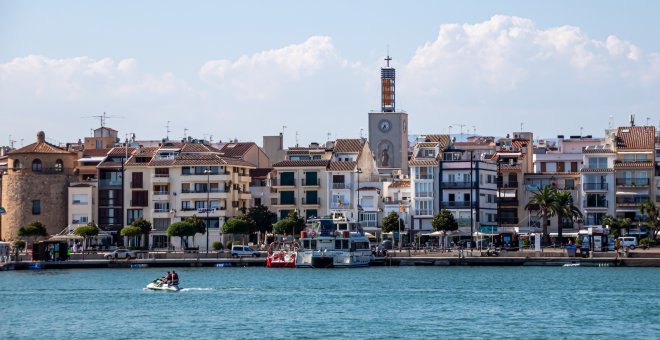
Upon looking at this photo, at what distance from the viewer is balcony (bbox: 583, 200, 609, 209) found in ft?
442

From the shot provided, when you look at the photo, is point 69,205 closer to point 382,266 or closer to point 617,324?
point 382,266

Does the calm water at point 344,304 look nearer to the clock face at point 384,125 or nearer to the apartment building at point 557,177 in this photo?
the apartment building at point 557,177

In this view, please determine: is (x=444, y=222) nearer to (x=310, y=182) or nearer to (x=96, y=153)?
(x=310, y=182)

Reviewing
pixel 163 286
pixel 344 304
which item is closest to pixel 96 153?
pixel 163 286

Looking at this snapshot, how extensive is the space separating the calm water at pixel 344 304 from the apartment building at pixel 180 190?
82.7 feet

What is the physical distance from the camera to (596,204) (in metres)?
135

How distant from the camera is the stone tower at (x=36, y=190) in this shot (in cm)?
13988

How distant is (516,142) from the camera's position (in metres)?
151

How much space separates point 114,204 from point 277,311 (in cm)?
6384

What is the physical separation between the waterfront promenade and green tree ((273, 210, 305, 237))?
7194mm

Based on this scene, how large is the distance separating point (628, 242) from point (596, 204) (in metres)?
9.99

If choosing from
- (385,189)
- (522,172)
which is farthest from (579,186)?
(385,189)

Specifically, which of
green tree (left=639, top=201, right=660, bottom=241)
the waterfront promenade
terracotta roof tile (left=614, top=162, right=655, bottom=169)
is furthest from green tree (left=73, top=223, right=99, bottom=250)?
green tree (left=639, top=201, right=660, bottom=241)

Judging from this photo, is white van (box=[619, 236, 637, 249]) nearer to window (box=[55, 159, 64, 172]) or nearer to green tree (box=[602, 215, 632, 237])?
green tree (box=[602, 215, 632, 237])
